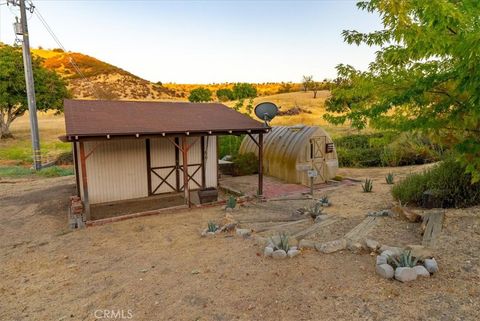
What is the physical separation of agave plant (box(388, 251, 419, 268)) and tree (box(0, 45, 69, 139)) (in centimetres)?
3198

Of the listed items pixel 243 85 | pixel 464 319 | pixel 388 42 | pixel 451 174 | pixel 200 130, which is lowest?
pixel 464 319

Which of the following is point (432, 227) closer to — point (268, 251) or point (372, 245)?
point (372, 245)

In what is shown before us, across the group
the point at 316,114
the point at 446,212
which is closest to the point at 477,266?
the point at 446,212

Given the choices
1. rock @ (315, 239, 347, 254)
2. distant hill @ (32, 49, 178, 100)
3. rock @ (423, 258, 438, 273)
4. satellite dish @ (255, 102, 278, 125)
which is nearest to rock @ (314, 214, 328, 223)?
rock @ (315, 239, 347, 254)

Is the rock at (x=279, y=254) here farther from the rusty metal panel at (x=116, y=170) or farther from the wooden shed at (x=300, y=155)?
the wooden shed at (x=300, y=155)

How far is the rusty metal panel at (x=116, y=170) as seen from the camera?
32.9 feet

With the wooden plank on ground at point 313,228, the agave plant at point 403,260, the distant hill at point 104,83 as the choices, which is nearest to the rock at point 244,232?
the wooden plank on ground at point 313,228

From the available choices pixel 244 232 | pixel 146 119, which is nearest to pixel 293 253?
pixel 244 232

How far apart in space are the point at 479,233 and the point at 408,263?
6.72ft

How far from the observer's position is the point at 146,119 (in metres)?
9.92

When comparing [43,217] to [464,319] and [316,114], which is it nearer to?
[464,319]

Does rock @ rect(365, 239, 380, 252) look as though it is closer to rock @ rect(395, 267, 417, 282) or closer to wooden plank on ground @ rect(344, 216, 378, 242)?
wooden plank on ground @ rect(344, 216, 378, 242)

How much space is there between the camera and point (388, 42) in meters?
5.78

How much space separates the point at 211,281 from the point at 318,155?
1000 cm
